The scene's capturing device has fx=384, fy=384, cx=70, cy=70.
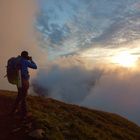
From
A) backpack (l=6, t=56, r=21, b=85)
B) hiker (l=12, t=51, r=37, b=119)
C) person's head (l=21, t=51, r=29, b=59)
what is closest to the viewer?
hiker (l=12, t=51, r=37, b=119)

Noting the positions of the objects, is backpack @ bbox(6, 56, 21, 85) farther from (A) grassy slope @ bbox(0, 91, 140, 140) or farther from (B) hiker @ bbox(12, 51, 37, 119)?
(A) grassy slope @ bbox(0, 91, 140, 140)

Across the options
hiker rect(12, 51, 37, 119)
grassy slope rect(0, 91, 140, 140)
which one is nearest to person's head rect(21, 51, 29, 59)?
hiker rect(12, 51, 37, 119)

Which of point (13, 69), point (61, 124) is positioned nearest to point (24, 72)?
point (13, 69)

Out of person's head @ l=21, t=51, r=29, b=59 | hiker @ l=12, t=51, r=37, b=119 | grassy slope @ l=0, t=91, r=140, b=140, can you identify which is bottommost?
A: grassy slope @ l=0, t=91, r=140, b=140

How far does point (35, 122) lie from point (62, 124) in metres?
2.66

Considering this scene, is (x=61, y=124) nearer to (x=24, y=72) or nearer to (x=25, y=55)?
(x=24, y=72)

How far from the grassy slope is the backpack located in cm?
289

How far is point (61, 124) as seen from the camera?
1060 inches

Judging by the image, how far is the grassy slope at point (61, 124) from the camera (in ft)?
79.6

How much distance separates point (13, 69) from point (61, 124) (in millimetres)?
5739

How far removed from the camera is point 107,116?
125 feet

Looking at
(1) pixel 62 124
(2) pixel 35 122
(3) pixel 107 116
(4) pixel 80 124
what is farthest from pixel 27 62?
(3) pixel 107 116

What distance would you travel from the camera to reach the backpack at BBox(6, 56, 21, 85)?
2361 cm

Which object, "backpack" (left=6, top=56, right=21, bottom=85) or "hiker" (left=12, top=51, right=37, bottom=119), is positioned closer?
"hiker" (left=12, top=51, right=37, bottom=119)
